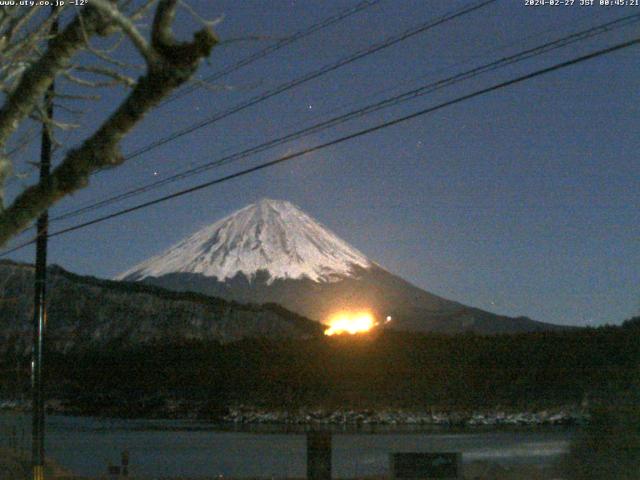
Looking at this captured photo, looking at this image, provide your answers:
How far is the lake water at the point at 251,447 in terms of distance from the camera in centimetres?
2864

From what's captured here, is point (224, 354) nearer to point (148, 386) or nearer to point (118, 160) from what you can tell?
point (148, 386)

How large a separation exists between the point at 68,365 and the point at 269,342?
61.1 feet

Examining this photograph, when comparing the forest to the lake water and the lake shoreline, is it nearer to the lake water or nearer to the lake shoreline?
the lake shoreline

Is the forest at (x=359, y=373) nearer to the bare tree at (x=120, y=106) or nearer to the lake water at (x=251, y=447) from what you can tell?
the lake water at (x=251, y=447)

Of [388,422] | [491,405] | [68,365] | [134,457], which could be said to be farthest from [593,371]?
[68,365]

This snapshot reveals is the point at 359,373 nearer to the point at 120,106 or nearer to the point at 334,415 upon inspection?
the point at 334,415

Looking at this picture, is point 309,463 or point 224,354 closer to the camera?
point 309,463

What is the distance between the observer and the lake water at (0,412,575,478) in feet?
94.0

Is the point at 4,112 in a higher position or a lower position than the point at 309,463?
higher

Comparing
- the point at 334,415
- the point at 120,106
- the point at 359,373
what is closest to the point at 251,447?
the point at 334,415

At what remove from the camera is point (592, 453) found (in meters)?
19.1

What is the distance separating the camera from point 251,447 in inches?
1438

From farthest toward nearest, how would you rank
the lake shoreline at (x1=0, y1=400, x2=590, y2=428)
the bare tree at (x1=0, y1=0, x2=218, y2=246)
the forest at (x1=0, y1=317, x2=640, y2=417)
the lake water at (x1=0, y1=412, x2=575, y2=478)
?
1. the forest at (x1=0, y1=317, x2=640, y2=417)
2. the lake shoreline at (x1=0, y1=400, x2=590, y2=428)
3. the lake water at (x1=0, y1=412, x2=575, y2=478)
4. the bare tree at (x1=0, y1=0, x2=218, y2=246)

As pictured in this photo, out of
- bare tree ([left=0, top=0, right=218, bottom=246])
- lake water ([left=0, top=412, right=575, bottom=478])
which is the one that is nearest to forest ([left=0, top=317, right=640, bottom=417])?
lake water ([left=0, top=412, right=575, bottom=478])
